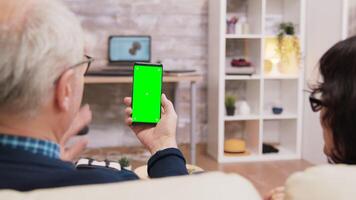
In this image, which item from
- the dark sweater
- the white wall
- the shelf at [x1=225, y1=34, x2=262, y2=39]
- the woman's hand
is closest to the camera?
the dark sweater

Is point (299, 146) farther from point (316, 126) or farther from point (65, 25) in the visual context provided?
point (65, 25)

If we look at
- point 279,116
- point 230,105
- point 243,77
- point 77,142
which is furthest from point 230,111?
point 77,142

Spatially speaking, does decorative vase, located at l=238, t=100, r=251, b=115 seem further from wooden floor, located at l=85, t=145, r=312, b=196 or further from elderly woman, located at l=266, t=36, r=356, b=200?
elderly woman, located at l=266, t=36, r=356, b=200

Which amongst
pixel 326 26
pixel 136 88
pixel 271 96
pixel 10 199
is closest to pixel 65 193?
pixel 10 199

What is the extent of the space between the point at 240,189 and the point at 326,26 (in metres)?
3.11

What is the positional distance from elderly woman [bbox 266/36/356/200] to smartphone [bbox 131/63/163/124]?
1.74 ft

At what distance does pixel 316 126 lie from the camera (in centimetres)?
378

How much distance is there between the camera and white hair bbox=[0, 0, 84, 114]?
2.71 ft

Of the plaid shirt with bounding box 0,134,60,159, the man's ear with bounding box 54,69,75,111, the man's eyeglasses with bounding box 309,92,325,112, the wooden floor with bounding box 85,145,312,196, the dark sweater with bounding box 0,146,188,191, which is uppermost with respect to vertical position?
the man's ear with bounding box 54,69,75,111

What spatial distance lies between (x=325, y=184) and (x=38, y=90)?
0.52 metres

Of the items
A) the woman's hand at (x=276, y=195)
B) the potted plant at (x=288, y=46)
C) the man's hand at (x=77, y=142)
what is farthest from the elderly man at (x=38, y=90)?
the potted plant at (x=288, y=46)

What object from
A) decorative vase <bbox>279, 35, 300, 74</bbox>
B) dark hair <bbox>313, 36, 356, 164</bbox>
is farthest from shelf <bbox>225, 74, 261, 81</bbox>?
dark hair <bbox>313, 36, 356, 164</bbox>

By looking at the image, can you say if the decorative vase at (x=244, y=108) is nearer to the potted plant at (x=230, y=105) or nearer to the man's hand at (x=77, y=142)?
the potted plant at (x=230, y=105)

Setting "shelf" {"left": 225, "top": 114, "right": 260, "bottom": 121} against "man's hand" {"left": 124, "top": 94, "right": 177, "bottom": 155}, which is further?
"shelf" {"left": 225, "top": 114, "right": 260, "bottom": 121}
